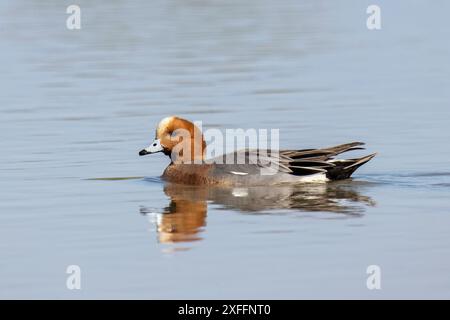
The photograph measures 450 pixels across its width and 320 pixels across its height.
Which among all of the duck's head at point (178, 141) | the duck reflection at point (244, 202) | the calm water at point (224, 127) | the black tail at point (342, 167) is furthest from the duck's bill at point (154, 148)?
the black tail at point (342, 167)

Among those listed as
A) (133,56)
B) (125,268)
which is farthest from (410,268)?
(133,56)

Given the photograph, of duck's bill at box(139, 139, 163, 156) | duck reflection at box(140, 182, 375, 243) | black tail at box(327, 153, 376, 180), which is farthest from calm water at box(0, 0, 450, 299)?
duck's bill at box(139, 139, 163, 156)

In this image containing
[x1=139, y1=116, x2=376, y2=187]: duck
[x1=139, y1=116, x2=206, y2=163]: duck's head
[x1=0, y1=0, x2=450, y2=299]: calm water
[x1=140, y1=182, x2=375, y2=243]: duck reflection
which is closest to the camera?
[x1=0, y1=0, x2=450, y2=299]: calm water

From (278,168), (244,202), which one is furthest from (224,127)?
(244,202)

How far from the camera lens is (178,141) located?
11.8 meters

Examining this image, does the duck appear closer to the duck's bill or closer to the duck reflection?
the duck reflection

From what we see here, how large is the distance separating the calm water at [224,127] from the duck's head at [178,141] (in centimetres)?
33

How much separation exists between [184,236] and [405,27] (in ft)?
45.6

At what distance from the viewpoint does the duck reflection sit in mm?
9438

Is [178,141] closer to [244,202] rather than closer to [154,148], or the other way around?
[154,148]

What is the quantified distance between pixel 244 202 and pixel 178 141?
1.49 m

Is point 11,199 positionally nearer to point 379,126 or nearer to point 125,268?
point 125,268

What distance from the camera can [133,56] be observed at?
20.5 meters

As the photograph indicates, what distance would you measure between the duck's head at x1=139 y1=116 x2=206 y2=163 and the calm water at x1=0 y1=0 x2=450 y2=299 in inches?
12.8
